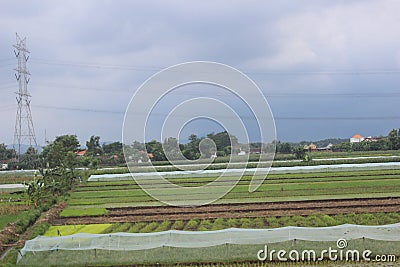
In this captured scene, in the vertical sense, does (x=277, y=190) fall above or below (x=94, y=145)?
below

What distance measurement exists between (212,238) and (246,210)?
6.67 m

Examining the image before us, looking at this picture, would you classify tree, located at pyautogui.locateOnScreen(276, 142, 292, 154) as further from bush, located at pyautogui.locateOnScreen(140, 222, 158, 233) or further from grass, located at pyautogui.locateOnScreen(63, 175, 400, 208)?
bush, located at pyautogui.locateOnScreen(140, 222, 158, 233)

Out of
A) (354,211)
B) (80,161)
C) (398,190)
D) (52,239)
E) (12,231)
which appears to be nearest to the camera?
(52,239)

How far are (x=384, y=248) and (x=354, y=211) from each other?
5931 mm

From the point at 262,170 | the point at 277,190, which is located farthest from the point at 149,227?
the point at 262,170

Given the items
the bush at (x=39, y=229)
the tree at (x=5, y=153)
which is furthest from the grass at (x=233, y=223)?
the tree at (x=5, y=153)

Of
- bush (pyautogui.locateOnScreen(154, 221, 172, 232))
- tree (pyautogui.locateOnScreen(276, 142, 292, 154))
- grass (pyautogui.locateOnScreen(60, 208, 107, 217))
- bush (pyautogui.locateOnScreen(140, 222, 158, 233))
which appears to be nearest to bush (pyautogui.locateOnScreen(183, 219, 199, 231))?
bush (pyautogui.locateOnScreen(154, 221, 172, 232))

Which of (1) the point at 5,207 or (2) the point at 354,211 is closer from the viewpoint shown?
(2) the point at 354,211

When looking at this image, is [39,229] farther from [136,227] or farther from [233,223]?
[233,223]

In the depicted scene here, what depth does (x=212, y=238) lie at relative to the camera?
11586 mm

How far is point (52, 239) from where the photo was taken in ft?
39.5

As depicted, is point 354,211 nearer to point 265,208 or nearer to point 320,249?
point 265,208

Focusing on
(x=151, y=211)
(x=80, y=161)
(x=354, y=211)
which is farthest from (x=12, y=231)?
(x=80, y=161)

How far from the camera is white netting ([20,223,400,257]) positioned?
11.4 meters
